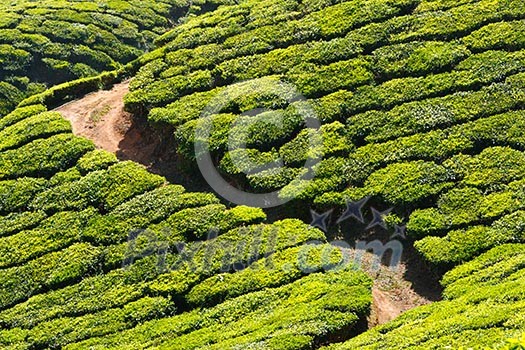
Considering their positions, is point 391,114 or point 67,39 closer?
point 391,114

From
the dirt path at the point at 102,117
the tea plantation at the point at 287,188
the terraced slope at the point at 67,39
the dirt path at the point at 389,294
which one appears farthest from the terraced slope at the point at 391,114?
the terraced slope at the point at 67,39

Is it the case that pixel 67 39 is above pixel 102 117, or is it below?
above

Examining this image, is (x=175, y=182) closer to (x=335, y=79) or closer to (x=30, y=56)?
(x=335, y=79)

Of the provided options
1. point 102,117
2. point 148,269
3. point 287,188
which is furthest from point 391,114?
point 102,117

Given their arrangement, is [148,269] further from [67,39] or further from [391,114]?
[67,39]

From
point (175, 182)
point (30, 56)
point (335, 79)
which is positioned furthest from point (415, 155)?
point (30, 56)
